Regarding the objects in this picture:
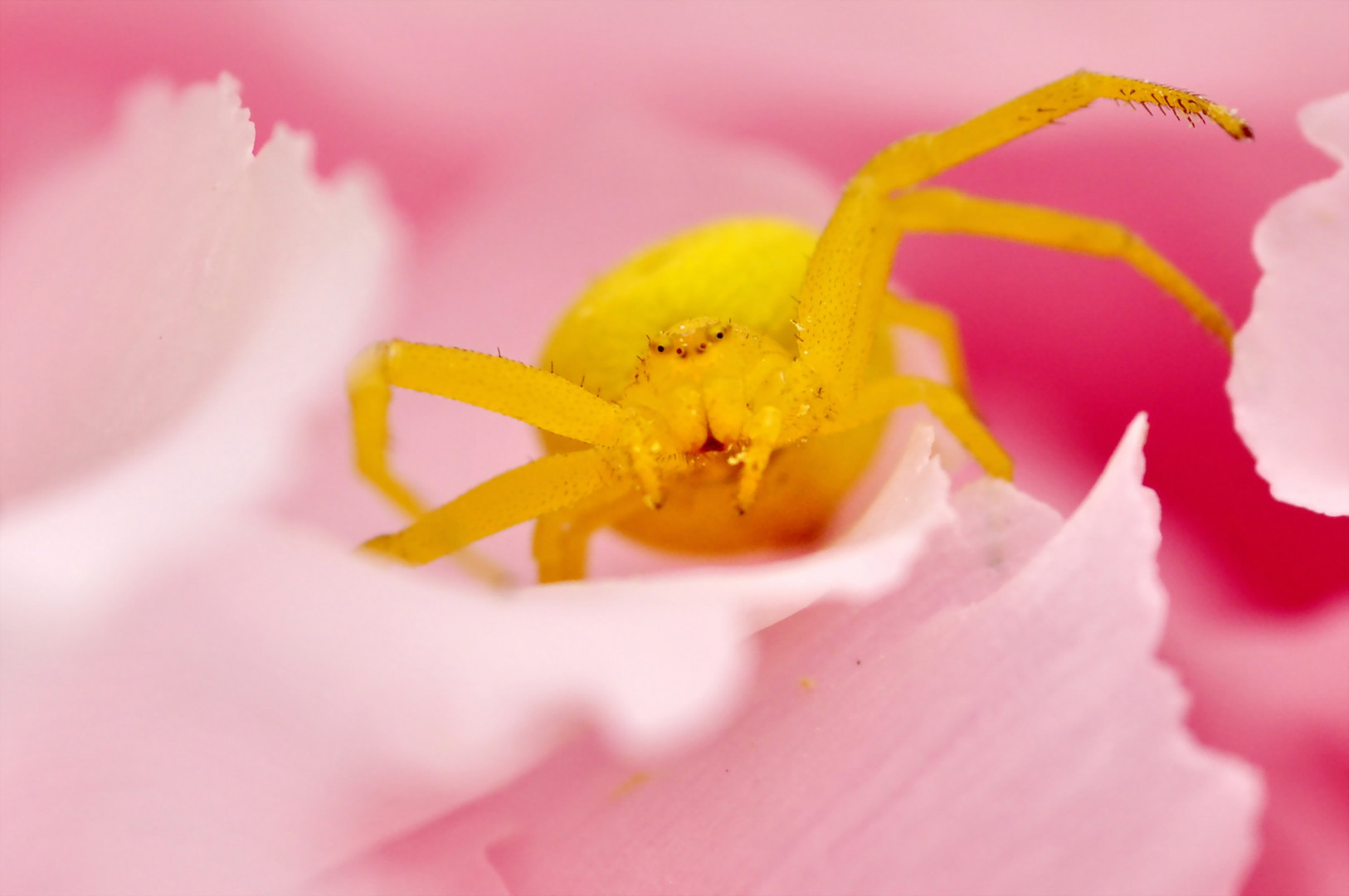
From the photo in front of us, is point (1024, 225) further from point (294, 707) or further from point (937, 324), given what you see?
point (294, 707)

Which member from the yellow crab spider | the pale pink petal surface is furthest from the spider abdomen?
the pale pink petal surface

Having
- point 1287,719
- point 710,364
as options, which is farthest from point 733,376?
point 1287,719

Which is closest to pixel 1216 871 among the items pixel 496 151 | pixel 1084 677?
pixel 1084 677

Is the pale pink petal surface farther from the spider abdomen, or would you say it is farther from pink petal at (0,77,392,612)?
the spider abdomen

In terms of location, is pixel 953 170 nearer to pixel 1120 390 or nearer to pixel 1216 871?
pixel 1120 390

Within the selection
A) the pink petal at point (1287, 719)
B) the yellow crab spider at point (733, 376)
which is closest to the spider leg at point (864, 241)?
the yellow crab spider at point (733, 376)

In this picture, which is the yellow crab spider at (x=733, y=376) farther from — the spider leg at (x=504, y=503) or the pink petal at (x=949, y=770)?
the pink petal at (x=949, y=770)

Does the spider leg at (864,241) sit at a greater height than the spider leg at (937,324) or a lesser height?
greater
